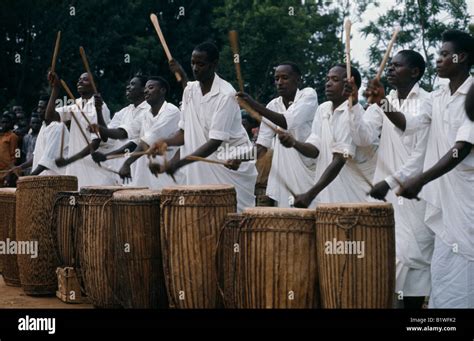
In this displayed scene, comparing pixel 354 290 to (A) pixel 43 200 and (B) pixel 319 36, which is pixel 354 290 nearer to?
(A) pixel 43 200

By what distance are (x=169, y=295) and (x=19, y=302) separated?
1984 mm

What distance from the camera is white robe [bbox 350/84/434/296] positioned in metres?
5.97

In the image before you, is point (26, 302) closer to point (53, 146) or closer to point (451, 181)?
point (53, 146)

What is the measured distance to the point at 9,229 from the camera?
8055 mm

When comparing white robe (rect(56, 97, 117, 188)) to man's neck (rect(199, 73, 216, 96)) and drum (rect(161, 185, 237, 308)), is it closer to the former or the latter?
man's neck (rect(199, 73, 216, 96))

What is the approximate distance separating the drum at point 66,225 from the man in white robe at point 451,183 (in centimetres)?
292

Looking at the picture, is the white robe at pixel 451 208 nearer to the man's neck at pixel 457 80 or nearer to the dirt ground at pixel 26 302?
the man's neck at pixel 457 80

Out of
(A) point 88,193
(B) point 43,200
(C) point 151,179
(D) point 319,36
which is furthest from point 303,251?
(D) point 319,36

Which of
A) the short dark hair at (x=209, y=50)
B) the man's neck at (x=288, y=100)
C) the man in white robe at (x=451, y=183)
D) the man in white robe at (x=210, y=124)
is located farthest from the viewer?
the man's neck at (x=288, y=100)

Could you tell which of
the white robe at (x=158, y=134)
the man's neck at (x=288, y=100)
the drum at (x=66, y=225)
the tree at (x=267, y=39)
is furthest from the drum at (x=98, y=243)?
the tree at (x=267, y=39)

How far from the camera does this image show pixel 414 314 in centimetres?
519

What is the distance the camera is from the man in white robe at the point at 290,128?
7.41m

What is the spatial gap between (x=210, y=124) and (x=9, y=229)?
7.83 feet

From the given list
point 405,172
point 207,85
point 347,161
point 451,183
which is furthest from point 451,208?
point 207,85
